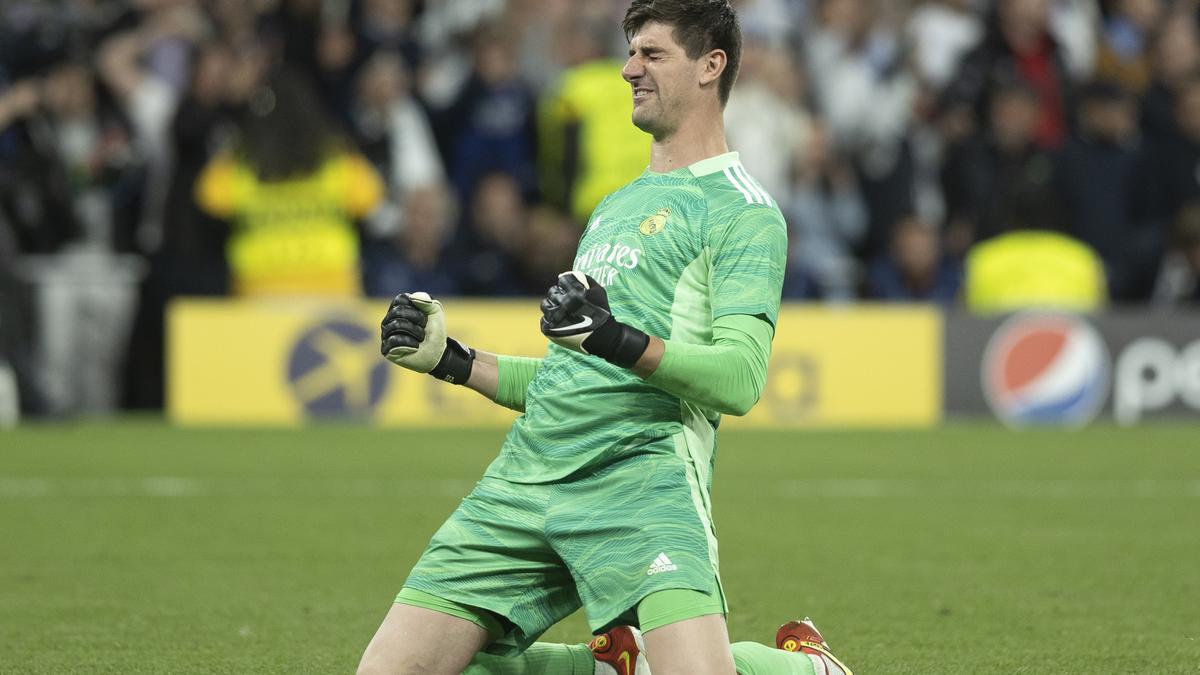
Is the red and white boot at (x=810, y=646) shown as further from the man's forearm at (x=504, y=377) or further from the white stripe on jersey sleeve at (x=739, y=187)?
the white stripe on jersey sleeve at (x=739, y=187)

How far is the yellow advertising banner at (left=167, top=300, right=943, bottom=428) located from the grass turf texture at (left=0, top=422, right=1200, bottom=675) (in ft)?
1.11

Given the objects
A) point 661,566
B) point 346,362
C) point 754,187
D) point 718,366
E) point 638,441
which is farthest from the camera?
point 346,362

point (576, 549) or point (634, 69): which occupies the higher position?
point (634, 69)

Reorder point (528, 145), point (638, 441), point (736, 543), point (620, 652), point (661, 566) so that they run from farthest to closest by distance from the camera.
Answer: point (528, 145) < point (736, 543) < point (620, 652) < point (638, 441) < point (661, 566)

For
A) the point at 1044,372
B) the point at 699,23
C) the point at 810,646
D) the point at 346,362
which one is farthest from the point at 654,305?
the point at 1044,372

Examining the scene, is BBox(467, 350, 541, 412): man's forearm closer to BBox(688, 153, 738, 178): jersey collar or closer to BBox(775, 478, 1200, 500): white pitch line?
BBox(688, 153, 738, 178): jersey collar

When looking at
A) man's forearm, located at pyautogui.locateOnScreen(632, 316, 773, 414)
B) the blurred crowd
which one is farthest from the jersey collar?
the blurred crowd

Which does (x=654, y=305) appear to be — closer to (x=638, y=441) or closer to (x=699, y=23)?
(x=638, y=441)

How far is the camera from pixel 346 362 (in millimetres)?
12984

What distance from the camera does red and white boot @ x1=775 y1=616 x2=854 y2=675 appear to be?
4.76m

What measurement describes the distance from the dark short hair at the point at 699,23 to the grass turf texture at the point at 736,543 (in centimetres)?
187

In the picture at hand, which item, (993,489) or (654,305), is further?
(993,489)

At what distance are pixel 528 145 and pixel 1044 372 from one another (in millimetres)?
4323

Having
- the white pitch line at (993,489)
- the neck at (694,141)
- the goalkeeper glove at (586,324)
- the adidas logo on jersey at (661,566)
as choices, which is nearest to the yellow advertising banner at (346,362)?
the white pitch line at (993,489)
